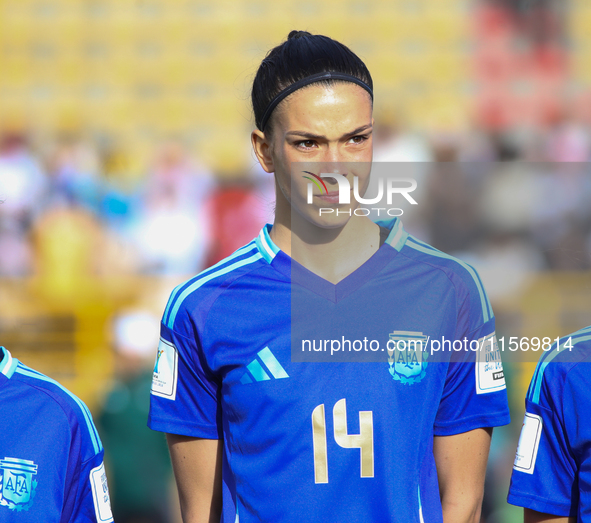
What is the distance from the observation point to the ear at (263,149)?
212 centimetres

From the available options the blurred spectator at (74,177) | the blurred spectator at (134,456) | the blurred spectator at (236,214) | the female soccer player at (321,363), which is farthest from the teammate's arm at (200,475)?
the blurred spectator at (74,177)

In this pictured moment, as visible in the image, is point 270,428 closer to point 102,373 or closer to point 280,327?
point 280,327

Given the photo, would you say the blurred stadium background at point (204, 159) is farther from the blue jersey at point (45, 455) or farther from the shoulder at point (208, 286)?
the blue jersey at point (45, 455)

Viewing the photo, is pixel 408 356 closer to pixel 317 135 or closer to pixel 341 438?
pixel 341 438

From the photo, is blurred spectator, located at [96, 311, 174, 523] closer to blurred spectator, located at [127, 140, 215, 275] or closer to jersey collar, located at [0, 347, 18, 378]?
blurred spectator, located at [127, 140, 215, 275]

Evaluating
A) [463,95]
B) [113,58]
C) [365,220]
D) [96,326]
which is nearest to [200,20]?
[113,58]

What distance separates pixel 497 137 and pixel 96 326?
3.71m

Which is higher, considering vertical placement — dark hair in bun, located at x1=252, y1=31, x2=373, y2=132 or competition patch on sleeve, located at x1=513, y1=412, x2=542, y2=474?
dark hair in bun, located at x1=252, y1=31, x2=373, y2=132

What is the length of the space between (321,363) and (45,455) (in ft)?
2.27

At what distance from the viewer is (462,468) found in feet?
6.78

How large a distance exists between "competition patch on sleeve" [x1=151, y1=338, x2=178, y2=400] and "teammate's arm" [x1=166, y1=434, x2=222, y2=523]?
127 millimetres

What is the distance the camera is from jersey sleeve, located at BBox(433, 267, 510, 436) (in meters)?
2.04

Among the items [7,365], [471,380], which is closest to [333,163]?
[471,380]

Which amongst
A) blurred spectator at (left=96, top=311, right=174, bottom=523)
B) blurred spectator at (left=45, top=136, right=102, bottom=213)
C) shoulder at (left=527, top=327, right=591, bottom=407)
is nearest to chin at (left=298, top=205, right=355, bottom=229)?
shoulder at (left=527, top=327, right=591, bottom=407)
